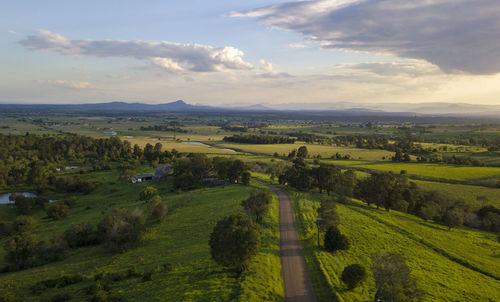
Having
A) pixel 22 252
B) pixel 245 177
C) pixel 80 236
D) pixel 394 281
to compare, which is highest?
pixel 394 281

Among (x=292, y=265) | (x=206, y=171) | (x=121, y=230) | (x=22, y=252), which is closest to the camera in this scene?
(x=292, y=265)

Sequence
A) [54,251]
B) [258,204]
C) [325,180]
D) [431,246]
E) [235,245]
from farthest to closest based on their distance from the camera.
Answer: [325,180]
[258,204]
[431,246]
[54,251]
[235,245]

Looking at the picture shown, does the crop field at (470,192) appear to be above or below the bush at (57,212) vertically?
above

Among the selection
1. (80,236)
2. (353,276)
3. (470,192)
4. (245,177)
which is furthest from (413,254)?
(470,192)

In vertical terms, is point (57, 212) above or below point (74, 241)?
below

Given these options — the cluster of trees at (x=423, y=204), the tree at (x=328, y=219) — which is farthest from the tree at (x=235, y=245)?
the cluster of trees at (x=423, y=204)

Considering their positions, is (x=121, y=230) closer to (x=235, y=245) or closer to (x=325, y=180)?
(x=235, y=245)

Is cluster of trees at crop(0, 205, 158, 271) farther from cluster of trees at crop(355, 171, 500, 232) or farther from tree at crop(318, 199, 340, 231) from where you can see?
cluster of trees at crop(355, 171, 500, 232)

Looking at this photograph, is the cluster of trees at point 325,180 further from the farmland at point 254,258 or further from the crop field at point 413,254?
the crop field at point 413,254
